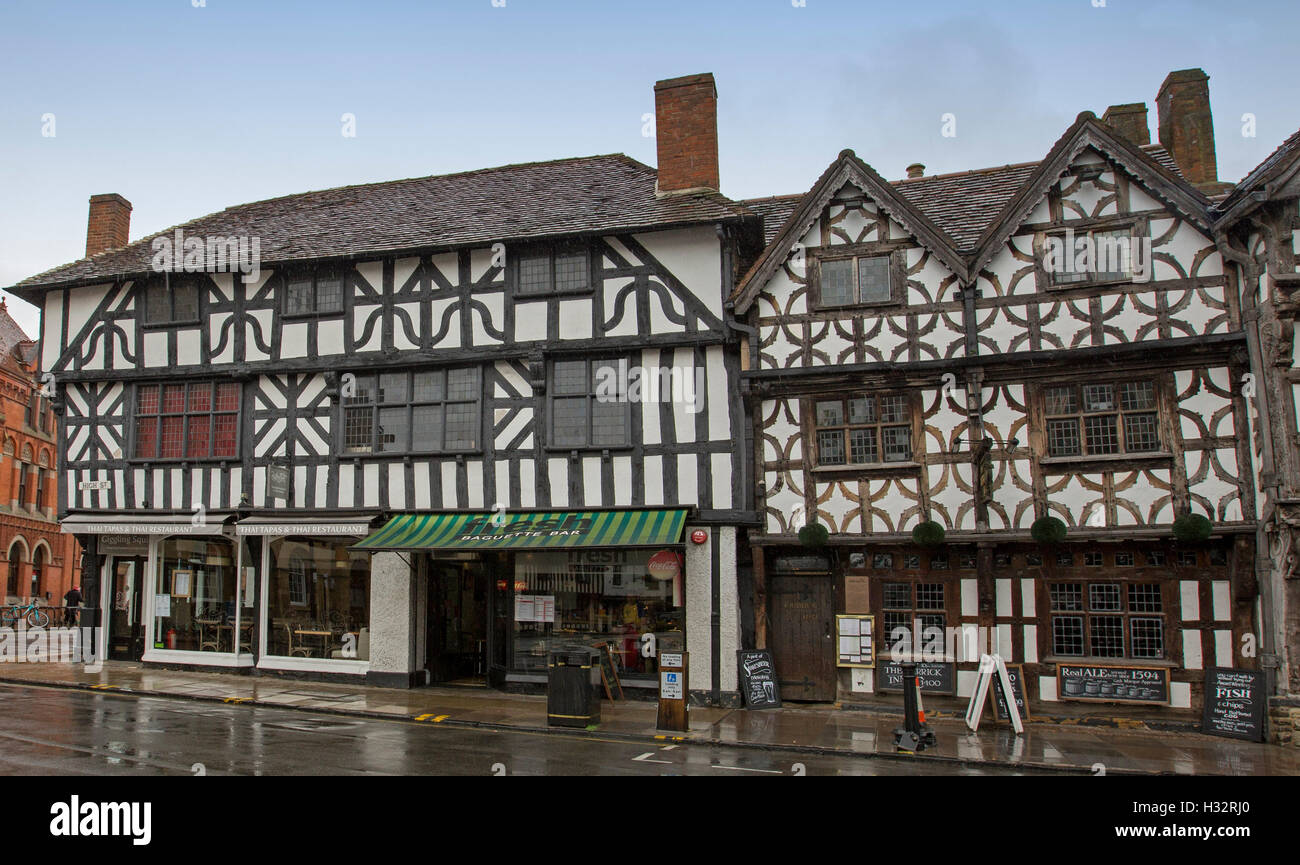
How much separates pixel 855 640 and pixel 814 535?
6.15 ft

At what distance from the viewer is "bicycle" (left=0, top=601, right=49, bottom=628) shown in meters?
26.6

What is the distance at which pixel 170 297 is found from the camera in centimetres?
1847

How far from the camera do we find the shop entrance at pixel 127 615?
19156 mm

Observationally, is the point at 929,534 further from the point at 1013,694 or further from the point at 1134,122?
the point at 1134,122

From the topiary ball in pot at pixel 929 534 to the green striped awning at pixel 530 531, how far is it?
3.70 metres

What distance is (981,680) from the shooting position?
12984 mm

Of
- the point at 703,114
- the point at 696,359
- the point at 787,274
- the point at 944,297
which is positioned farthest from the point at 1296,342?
the point at 703,114

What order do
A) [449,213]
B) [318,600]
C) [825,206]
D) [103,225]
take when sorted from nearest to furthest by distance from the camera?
[825,206] < [318,600] < [449,213] < [103,225]

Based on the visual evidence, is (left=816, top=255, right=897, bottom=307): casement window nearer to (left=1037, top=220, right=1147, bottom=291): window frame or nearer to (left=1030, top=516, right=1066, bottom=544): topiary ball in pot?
(left=1037, top=220, right=1147, bottom=291): window frame

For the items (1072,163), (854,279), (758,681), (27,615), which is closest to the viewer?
(1072,163)

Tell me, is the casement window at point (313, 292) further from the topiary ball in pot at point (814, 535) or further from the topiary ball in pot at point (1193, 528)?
the topiary ball in pot at point (1193, 528)

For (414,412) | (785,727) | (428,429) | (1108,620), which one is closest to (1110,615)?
(1108,620)
